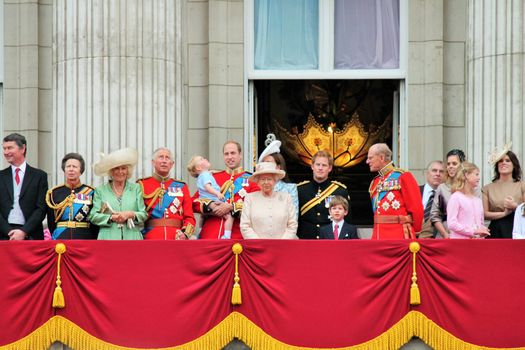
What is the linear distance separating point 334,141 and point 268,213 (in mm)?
5656

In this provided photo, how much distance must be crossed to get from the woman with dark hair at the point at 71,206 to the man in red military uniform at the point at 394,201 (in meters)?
3.06

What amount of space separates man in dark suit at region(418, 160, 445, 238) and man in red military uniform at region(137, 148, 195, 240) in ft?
8.71

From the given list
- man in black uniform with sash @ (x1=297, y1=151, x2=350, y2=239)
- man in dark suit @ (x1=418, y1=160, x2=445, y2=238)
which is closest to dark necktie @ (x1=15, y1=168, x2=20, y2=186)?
man in black uniform with sash @ (x1=297, y1=151, x2=350, y2=239)

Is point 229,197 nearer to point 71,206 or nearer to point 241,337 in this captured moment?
point 71,206

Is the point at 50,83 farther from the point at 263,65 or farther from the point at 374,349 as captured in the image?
the point at 374,349

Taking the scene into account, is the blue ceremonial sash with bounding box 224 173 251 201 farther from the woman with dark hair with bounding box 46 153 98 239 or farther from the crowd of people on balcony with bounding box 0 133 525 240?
the woman with dark hair with bounding box 46 153 98 239

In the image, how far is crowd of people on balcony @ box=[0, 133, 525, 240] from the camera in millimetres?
13820

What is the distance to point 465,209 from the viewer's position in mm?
13867

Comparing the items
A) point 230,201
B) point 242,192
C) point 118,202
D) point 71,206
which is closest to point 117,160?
point 118,202

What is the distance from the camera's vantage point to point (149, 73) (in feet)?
54.3

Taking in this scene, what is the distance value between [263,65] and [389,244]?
5624 mm

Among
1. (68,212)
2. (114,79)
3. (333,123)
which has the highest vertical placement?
(114,79)

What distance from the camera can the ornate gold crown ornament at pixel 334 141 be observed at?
19.1 m

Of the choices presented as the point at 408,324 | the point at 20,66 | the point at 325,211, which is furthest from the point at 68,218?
the point at 20,66
